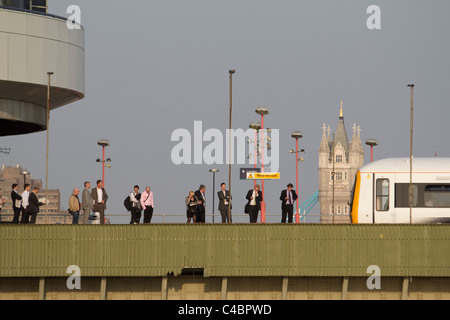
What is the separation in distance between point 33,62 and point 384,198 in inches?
690

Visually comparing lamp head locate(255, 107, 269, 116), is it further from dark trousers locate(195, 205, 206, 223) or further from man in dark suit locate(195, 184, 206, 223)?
dark trousers locate(195, 205, 206, 223)

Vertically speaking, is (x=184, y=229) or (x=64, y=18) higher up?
(x=64, y=18)

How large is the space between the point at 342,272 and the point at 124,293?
671 centimetres

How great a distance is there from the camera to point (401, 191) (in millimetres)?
41719

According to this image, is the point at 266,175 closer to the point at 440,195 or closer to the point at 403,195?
the point at 403,195

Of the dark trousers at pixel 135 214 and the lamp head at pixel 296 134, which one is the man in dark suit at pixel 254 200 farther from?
the lamp head at pixel 296 134

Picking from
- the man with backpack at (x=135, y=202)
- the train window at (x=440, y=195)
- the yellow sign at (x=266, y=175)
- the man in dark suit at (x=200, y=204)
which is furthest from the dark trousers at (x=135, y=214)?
the yellow sign at (x=266, y=175)

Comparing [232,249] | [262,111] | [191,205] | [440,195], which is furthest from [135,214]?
[262,111]

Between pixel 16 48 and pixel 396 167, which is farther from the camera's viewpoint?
pixel 16 48

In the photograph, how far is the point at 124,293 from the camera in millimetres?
32031
